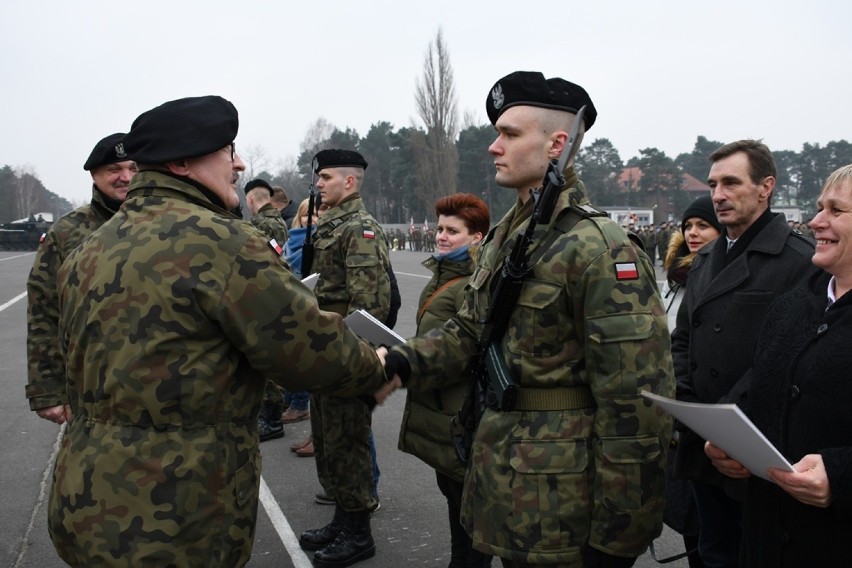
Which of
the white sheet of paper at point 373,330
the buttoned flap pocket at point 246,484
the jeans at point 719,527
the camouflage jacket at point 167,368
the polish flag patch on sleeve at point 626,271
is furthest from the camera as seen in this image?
the jeans at point 719,527

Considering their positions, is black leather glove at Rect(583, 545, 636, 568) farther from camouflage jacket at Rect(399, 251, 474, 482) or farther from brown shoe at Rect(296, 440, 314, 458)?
brown shoe at Rect(296, 440, 314, 458)

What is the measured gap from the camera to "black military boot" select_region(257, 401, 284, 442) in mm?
6630

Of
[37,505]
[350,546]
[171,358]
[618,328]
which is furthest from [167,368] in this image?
[37,505]

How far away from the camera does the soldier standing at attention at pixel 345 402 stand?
4.16 m

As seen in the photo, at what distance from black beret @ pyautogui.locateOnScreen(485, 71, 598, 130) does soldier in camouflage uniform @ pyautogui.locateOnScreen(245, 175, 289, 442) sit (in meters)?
4.08

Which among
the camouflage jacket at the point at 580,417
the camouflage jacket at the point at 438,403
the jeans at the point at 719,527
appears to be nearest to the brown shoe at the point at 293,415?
the camouflage jacket at the point at 438,403

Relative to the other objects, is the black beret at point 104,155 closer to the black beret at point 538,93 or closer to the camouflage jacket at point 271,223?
the black beret at point 538,93

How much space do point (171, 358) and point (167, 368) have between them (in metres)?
0.03

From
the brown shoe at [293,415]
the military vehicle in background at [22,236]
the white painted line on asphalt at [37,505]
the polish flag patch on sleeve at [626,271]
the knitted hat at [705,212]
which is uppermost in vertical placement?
the knitted hat at [705,212]

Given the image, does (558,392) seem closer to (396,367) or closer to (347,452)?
(396,367)

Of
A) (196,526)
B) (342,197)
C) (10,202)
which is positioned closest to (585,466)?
(196,526)

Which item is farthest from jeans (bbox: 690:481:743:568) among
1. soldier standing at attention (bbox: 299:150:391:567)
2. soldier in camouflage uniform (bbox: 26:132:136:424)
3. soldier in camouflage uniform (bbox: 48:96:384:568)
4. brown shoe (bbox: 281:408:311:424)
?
brown shoe (bbox: 281:408:311:424)

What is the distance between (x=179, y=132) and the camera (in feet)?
7.19

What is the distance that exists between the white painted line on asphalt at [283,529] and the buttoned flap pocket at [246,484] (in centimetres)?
205
